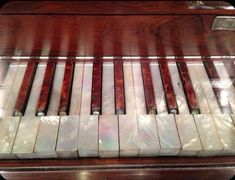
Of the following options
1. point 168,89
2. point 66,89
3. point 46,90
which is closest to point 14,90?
point 46,90

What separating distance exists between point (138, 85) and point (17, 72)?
2.35 feet

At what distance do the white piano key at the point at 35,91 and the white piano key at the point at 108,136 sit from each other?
0.38 meters

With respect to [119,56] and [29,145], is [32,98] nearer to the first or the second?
[29,145]

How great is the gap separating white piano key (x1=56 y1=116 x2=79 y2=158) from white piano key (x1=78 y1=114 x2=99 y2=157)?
2 cm

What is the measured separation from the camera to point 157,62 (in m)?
1.58

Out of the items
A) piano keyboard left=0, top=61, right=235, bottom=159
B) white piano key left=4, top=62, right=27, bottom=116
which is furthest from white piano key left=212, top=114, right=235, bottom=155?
white piano key left=4, top=62, right=27, bottom=116

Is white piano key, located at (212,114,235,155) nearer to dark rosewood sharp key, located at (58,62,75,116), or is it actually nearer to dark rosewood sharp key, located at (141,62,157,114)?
dark rosewood sharp key, located at (141,62,157,114)

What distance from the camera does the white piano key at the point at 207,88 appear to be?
1346 mm

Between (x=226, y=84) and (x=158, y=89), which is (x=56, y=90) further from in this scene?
(x=226, y=84)

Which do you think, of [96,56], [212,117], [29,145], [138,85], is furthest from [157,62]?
[29,145]

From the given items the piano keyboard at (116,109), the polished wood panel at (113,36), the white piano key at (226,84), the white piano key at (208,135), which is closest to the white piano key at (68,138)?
the piano keyboard at (116,109)

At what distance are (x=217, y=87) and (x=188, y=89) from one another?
175 millimetres

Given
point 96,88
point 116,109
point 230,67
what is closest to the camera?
point 116,109

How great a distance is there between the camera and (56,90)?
1.43m
